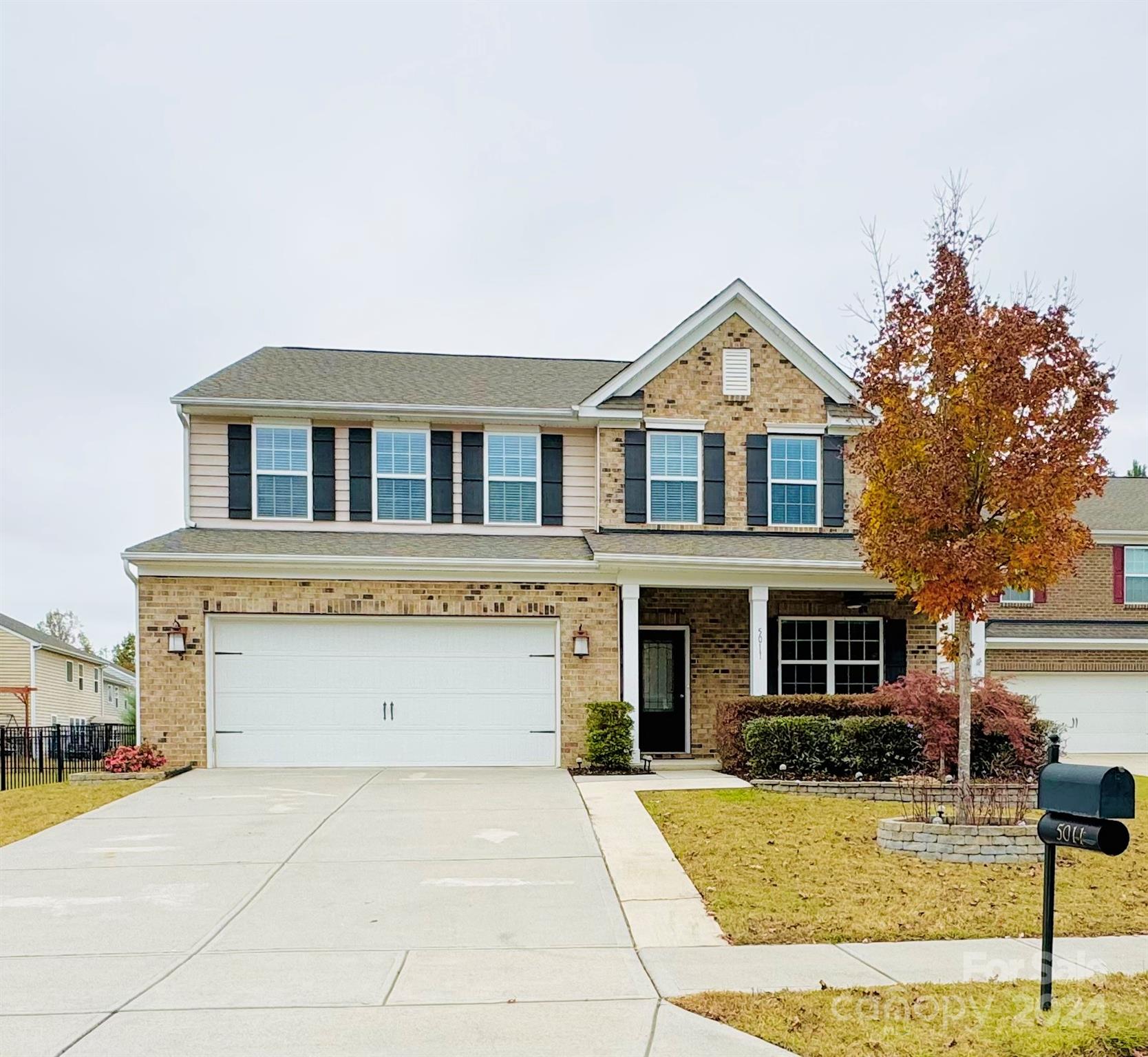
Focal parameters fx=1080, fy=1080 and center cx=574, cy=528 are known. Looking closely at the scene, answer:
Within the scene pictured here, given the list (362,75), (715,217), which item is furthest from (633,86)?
(715,217)

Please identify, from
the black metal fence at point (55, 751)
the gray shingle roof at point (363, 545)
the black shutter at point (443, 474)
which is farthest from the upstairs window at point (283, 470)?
the black metal fence at point (55, 751)

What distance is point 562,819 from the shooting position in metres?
11.9

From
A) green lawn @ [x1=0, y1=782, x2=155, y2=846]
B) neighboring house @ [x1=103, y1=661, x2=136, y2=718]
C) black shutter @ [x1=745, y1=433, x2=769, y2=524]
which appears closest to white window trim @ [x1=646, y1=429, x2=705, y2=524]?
black shutter @ [x1=745, y1=433, x2=769, y2=524]

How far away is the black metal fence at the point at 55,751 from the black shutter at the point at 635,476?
9553mm

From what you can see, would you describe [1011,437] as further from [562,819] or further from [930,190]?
[562,819]

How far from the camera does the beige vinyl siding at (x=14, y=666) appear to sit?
107ft

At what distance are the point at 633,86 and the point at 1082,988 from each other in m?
11.8

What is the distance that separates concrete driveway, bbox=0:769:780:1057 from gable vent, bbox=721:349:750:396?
853 cm

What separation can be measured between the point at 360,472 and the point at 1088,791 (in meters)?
14.3

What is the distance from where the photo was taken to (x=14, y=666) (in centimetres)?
3284

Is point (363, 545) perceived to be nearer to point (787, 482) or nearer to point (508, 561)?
point (508, 561)

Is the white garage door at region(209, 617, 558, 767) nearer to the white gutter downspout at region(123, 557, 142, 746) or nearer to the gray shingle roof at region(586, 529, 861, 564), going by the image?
the white gutter downspout at region(123, 557, 142, 746)

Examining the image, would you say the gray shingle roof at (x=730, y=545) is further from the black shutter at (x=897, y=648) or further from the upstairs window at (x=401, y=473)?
the upstairs window at (x=401, y=473)

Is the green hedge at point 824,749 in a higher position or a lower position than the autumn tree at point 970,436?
lower
